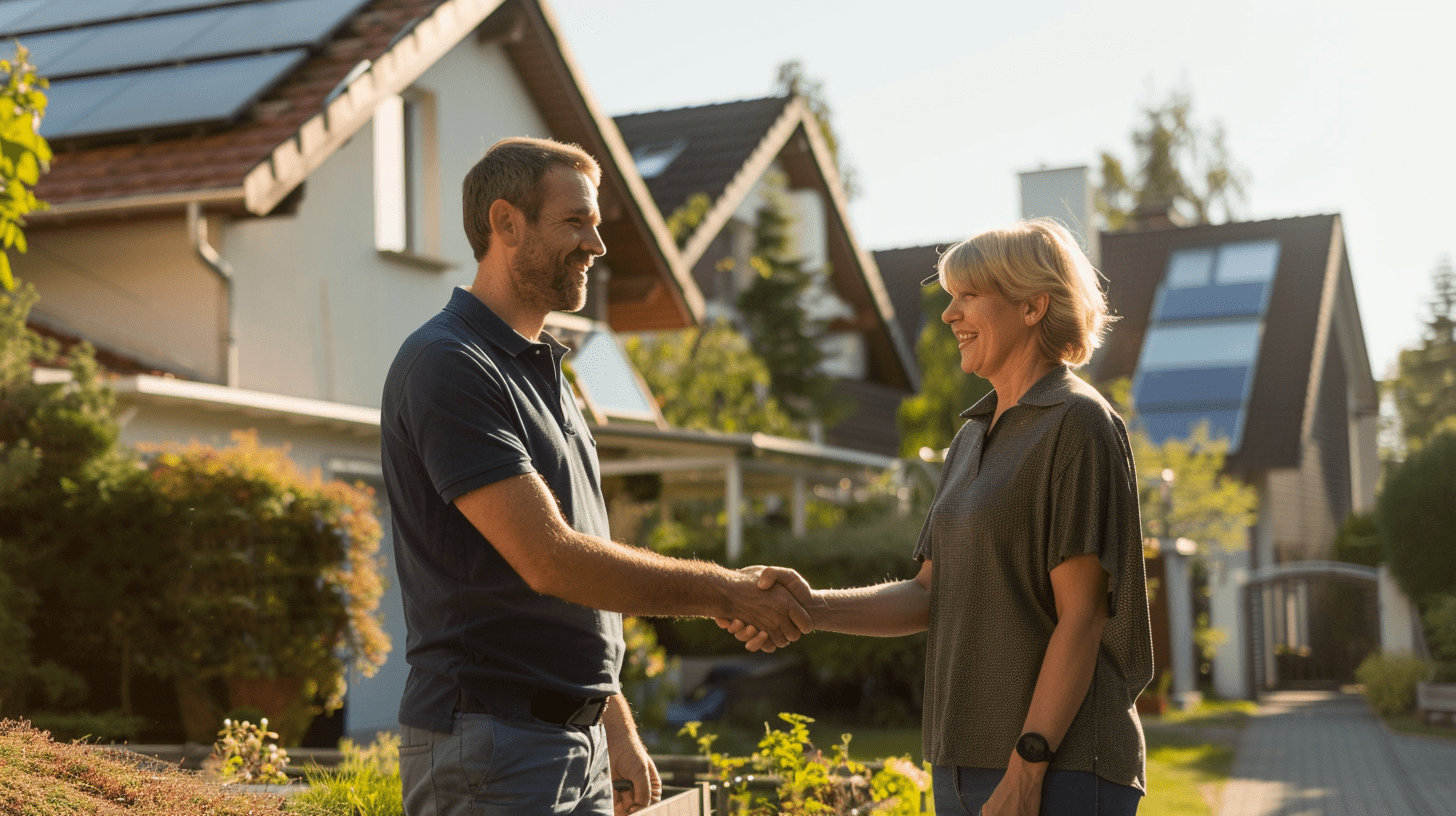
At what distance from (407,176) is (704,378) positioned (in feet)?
20.9

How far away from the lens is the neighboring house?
2184cm

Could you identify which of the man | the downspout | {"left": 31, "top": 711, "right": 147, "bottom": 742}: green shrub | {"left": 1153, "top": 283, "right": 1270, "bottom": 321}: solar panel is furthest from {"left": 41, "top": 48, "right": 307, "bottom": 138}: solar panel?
{"left": 1153, "top": 283, "right": 1270, "bottom": 321}: solar panel

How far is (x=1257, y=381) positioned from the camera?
85.4 feet

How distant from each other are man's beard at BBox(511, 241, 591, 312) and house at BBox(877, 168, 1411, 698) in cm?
1886

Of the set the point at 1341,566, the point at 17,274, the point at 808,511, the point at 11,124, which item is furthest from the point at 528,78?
the point at 1341,566

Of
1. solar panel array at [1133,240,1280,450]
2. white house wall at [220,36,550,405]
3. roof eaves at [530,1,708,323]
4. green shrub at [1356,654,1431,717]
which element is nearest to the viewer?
white house wall at [220,36,550,405]

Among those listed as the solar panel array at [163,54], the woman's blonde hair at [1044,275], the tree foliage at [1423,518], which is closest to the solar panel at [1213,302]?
the tree foliage at [1423,518]

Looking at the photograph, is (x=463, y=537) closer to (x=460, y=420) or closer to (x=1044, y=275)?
(x=460, y=420)

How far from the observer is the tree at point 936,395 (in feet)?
66.0

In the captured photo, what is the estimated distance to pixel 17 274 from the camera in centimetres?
1126

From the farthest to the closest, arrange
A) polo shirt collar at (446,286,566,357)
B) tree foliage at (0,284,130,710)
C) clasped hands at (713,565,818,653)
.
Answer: tree foliage at (0,284,130,710) → clasped hands at (713,565,818,653) → polo shirt collar at (446,286,566,357)

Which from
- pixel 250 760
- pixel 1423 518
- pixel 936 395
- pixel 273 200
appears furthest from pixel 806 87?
pixel 250 760

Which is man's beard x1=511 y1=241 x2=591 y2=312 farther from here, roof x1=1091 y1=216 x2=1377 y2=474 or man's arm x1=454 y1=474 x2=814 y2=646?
roof x1=1091 y1=216 x2=1377 y2=474

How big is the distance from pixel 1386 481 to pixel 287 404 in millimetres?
14841
